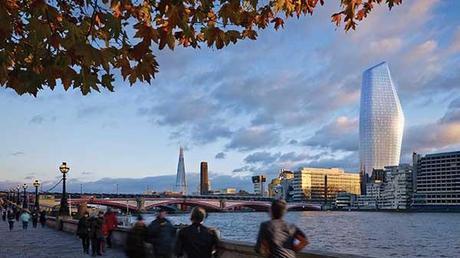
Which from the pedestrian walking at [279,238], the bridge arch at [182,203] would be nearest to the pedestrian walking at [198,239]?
the pedestrian walking at [279,238]

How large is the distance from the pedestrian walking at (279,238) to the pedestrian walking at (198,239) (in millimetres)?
1366

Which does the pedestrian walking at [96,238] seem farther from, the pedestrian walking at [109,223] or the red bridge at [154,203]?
the red bridge at [154,203]

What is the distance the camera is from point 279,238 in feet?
27.3

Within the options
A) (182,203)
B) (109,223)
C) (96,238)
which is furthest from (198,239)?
(182,203)

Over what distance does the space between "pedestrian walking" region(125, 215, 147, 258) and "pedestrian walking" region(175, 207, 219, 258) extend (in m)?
1.70

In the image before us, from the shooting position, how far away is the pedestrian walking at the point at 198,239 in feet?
31.5

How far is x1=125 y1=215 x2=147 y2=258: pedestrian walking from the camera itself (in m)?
11.2

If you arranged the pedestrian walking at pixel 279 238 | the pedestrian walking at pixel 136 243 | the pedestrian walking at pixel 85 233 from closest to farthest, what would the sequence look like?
the pedestrian walking at pixel 279 238
the pedestrian walking at pixel 136 243
the pedestrian walking at pixel 85 233

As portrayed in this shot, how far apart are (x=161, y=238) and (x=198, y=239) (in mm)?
2209

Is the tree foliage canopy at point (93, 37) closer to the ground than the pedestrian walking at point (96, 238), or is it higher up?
higher up

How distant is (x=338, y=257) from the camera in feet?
34.6

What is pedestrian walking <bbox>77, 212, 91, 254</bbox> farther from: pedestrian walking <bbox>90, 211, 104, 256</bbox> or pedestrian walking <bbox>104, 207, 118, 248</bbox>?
pedestrian walking <bbox>90, 211, 104, 256</bbox>

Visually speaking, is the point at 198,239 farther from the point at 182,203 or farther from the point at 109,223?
the point at 182,203

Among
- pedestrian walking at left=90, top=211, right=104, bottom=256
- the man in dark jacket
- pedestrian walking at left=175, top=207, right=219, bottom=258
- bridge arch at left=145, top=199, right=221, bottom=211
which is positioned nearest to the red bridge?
bridge arch at left=145, top=199, right=221, bottom=211
